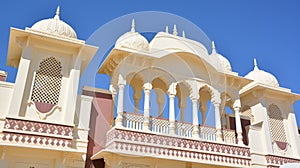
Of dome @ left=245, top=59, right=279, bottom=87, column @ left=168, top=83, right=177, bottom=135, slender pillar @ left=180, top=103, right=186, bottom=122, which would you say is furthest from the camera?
dome @ left=245, top=59, right=279, bottom=87

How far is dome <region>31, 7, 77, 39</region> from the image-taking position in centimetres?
1157

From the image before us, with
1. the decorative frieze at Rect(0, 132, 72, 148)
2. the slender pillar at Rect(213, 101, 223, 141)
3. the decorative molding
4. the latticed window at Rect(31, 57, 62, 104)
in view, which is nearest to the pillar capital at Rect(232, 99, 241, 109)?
the slender pillar at Rect(213, 101, 223, 141)

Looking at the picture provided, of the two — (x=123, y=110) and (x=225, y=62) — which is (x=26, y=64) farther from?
(x=225, y=62)

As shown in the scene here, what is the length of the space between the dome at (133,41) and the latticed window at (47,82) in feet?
8.76

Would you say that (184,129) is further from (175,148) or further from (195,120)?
(175,148)

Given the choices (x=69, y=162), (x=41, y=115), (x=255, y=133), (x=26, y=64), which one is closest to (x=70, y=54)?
(x=26, y=64)

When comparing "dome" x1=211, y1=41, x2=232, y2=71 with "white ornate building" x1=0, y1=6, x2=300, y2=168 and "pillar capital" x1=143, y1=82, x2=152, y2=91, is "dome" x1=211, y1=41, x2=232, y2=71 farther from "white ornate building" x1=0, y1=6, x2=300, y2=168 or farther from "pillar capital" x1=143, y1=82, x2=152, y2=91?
"pillar capital" x1=143, y1=82, x2=152, y2=91

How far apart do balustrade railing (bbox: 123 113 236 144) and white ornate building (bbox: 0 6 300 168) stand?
41 millimetres

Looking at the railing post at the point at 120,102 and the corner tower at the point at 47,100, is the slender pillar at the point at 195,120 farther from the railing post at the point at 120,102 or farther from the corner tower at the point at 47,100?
the corner tower at the point at 47,100

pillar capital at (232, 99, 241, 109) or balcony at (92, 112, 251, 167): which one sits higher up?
pillar capital at (232, 99, 241, 109)

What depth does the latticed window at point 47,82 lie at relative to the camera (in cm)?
1081

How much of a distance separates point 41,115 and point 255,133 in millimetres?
9569

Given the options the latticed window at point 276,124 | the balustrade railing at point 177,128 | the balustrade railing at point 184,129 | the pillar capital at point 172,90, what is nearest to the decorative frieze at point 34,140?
the balustrade railing at point 177,128

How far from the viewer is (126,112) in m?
11.6
